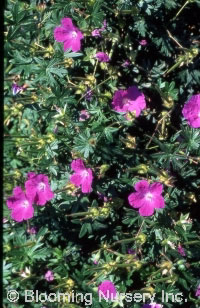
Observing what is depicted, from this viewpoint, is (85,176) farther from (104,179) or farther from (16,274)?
(16,274)

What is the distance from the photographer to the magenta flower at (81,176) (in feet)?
5.57

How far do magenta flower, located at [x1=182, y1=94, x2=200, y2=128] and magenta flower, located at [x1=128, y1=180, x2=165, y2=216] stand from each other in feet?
0.75

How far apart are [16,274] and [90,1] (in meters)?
1.11

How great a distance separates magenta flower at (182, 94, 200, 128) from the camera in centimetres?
171

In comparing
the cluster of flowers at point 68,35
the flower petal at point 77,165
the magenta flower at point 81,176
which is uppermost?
the cluster of flowers at point 68,35

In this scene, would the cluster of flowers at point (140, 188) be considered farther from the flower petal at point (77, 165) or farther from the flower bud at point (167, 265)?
the flower bud at point (167, 265)

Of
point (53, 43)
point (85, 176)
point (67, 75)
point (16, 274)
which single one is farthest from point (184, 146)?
point (16, 274)

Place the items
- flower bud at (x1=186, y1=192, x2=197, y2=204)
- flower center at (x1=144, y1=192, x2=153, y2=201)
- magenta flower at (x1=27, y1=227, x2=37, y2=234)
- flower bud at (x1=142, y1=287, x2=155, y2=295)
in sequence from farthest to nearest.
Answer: magenta flower at (x1=27, y1=227, x2=37, y2=234), flower bud at (x1=186, y1=192, x2=197, y2=204), flower bud at (x1=142, y1=287, x2=155, y2=295), flower center at (x1=144, y1=192, x2=153, y2=201)

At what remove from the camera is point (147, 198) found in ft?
5.50

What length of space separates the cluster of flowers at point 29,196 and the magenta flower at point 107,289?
332 mm

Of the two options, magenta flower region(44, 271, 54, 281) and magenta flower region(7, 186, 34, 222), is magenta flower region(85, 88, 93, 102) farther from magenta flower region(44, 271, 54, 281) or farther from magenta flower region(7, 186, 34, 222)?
magenta flower region(44, 271, 54, 281)

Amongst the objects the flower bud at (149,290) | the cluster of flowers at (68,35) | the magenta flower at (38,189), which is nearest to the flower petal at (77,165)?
the magenta flower at (38,189)

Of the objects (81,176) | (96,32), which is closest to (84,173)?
(81,176)

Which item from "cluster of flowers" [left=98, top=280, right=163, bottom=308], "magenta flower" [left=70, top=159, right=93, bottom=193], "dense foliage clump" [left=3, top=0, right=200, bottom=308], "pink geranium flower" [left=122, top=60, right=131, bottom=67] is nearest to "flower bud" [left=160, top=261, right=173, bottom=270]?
"dense foliage clump" [left=3, top=0, right=200, bottom=308]
